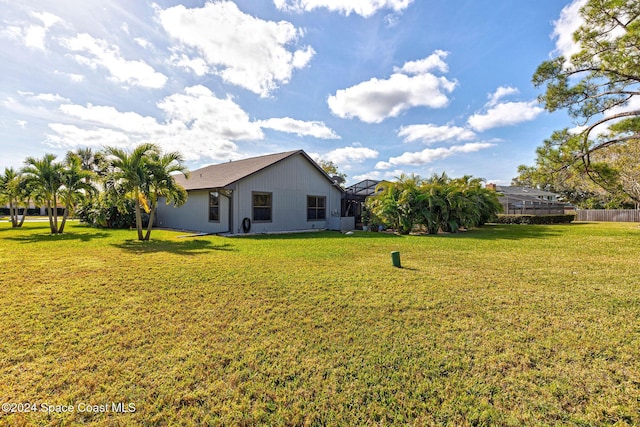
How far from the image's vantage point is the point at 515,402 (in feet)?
6.90

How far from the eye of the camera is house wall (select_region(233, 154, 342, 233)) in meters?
13.8

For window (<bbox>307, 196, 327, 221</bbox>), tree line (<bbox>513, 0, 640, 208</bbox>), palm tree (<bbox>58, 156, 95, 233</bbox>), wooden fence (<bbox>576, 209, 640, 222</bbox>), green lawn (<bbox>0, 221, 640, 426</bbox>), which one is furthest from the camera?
wooden fence (<bbox>576, 209, 640, 222</bbox>)

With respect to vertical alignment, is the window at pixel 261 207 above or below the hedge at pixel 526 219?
above

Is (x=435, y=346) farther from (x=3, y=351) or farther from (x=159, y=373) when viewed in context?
(x=3, y=351)

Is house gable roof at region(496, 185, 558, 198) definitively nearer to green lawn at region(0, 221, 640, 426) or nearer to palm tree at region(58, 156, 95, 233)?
green lawn at region(0, 221, 640, 426)

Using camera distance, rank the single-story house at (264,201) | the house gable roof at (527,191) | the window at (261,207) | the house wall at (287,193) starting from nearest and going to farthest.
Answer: the single-story house at (264,201), the house wall at (287,193), the window at (261,207), the house gable roof at (527,191)

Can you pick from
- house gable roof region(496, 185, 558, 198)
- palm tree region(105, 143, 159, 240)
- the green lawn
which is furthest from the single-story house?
house gable roof region(496, 185, 558, 198)

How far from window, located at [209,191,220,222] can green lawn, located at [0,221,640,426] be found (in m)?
8.26

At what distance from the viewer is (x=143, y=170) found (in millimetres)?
10281

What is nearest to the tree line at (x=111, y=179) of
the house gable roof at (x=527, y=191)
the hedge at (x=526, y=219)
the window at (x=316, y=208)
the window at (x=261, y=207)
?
the window at (x=261, y=207)

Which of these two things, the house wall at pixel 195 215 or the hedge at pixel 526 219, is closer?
the house wall at pixel 195 215

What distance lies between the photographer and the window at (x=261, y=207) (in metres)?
14.3

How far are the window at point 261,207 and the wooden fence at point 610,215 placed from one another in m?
34.3

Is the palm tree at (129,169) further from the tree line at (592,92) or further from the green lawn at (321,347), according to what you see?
the tree line at (592,92)
